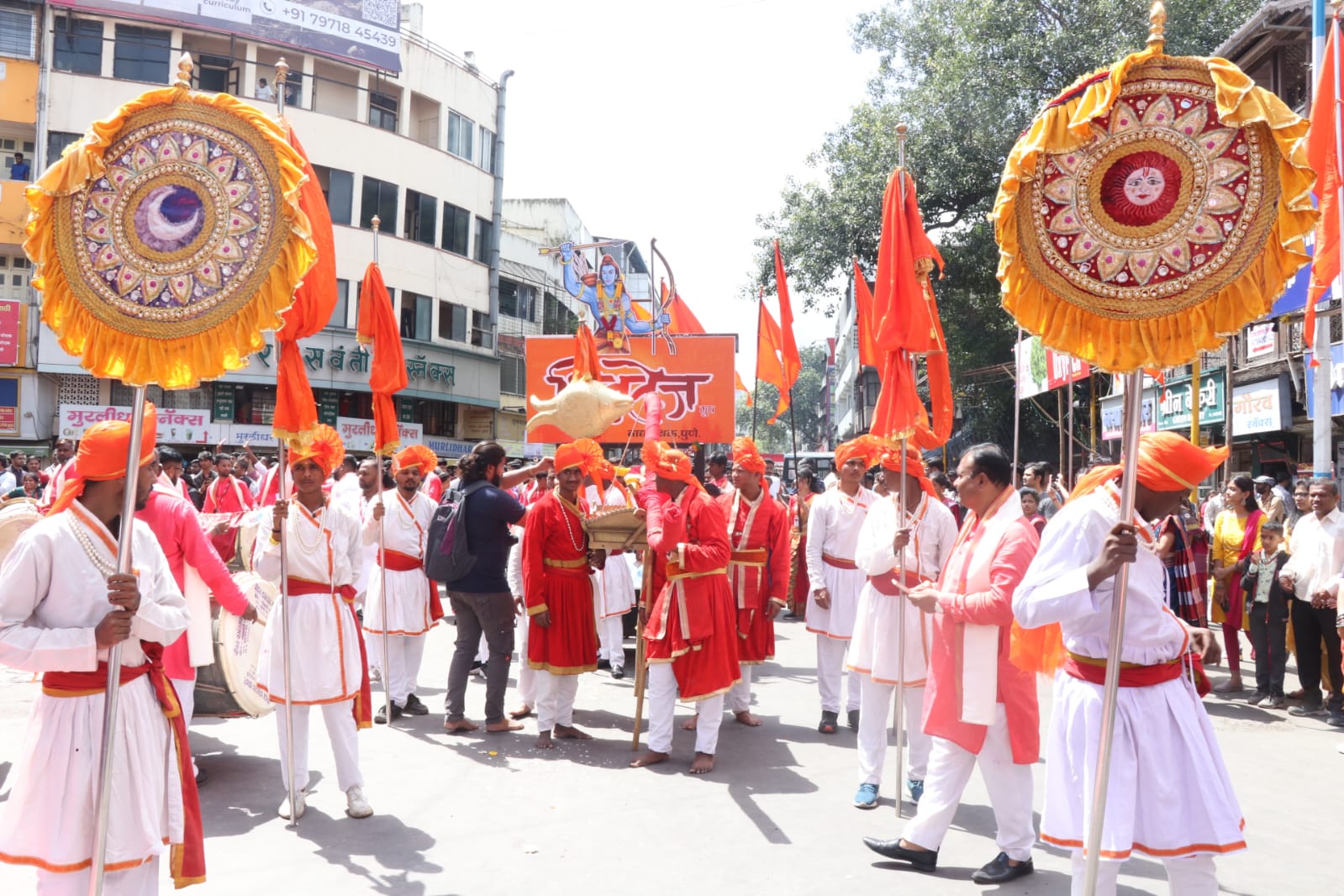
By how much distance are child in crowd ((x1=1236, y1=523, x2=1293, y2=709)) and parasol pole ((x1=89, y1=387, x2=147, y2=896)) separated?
29.3ft

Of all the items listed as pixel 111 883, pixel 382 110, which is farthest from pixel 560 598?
pixel 382 110

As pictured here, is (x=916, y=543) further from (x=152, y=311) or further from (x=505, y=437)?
(x=505, y=437)

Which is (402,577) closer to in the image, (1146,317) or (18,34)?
(1146,317)

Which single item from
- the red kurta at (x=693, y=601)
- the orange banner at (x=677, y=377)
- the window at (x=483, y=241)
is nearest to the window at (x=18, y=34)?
the window at (x=483, y=241)

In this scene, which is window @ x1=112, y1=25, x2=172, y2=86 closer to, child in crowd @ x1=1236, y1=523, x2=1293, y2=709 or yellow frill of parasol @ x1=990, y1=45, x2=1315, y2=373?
child in crowd @ x1=1236, y1=523, x2=1293, y2=709

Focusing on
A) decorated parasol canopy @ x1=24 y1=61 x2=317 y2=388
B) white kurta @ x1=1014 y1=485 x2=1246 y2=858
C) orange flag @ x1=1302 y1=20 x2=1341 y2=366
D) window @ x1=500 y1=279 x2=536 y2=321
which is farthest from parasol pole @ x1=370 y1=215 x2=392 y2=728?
window @ x1=500 y1=279 x2=536 y2=321

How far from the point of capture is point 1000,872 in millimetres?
4992

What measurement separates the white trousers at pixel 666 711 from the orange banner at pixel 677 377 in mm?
10211

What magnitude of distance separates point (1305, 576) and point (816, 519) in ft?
13.1

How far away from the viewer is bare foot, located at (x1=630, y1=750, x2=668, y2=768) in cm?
707

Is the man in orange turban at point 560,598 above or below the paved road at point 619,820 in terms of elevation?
above

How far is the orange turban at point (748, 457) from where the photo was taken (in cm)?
907

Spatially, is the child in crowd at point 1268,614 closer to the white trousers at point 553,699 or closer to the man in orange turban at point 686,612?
the man in orange turban at point 686,612

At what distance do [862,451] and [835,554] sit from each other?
0.88m
